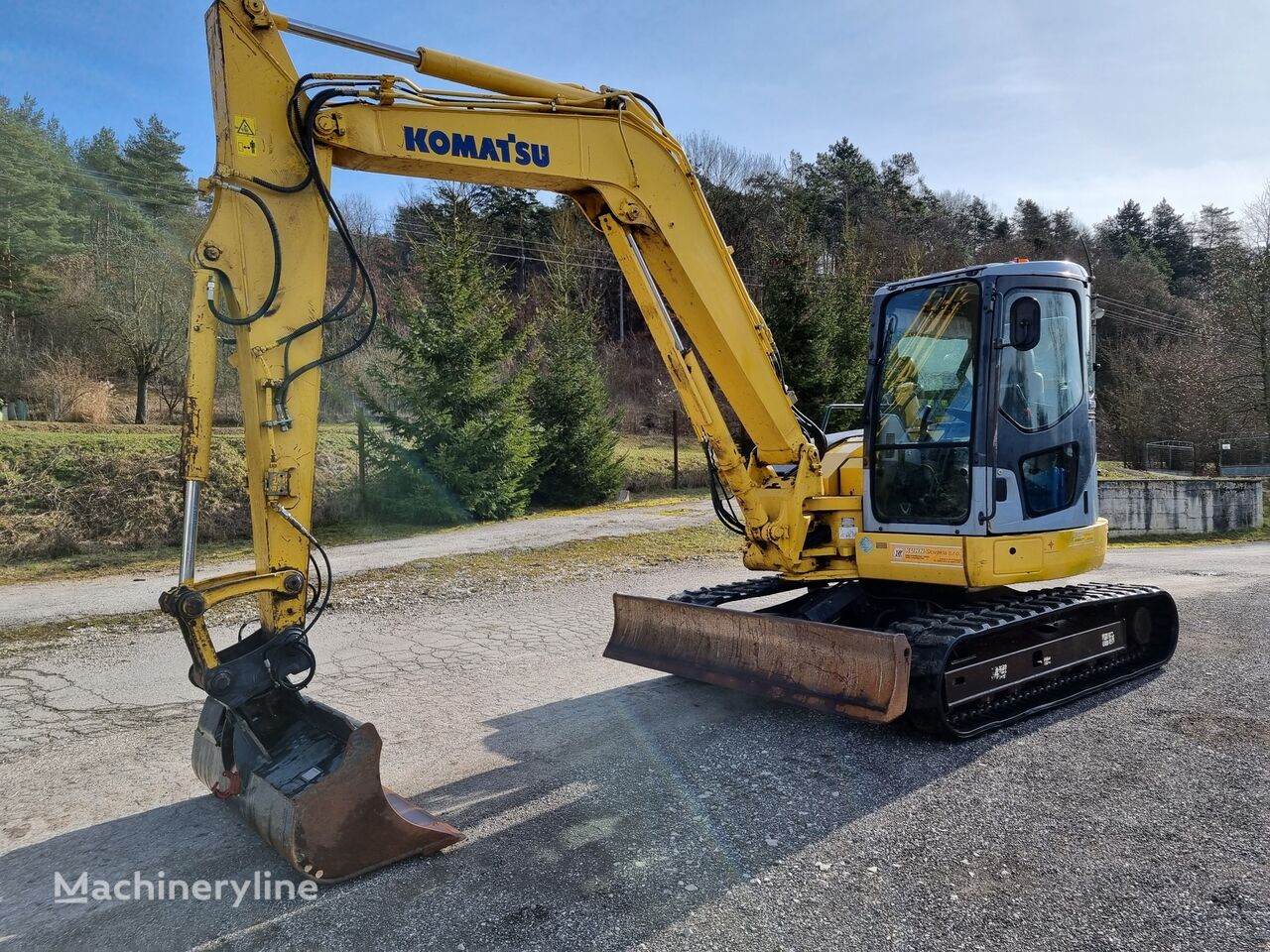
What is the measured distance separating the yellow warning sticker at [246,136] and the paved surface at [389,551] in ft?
21.2

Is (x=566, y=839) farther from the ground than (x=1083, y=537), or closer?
closer

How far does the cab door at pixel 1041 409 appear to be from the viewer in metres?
5.32

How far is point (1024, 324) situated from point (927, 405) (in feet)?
2.47

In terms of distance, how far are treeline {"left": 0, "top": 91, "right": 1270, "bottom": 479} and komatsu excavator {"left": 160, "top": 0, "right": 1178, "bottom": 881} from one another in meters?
1.77

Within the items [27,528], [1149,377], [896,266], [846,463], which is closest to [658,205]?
[846,463]

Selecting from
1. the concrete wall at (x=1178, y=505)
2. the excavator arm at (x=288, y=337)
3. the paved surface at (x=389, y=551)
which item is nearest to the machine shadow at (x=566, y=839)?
the excavator arm at (x=288, y=337)

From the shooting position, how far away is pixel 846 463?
6352 millimetres

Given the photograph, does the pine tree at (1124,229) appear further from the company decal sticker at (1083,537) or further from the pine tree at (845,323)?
the company decal sticker at (1083,537)

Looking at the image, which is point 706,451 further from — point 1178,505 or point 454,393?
point 1178,505

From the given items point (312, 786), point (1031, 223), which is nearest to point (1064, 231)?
point (1031, 223)

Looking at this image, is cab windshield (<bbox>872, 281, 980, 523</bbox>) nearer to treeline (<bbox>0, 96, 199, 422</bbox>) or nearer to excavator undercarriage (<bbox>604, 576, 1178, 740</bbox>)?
excavator undercarriage (<bbox>604, 576, 1178, 740</bbox>)

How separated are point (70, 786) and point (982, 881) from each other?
178 inches

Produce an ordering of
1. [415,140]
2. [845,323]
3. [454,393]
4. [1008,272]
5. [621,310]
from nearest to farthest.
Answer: [415,140] → [1008,272] → [454,393] → [845,323] → [621,310]

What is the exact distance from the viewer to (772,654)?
208 inches
